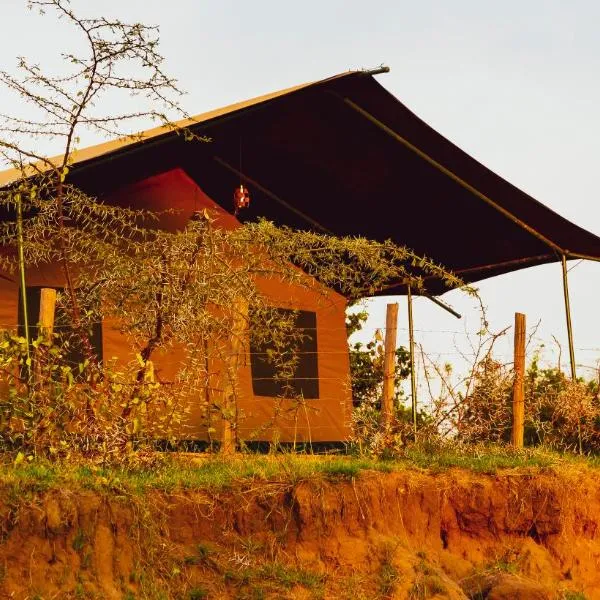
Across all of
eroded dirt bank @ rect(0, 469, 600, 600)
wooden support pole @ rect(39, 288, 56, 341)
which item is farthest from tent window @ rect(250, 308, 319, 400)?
eroded dirt bank @ rect(0, 469, 600, 600)

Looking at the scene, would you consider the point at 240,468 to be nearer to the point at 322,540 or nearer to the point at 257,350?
the point at 322,540

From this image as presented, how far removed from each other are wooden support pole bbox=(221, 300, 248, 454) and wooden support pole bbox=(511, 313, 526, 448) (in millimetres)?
2772

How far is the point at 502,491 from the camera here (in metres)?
7.52

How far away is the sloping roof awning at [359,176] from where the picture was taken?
32.4ft

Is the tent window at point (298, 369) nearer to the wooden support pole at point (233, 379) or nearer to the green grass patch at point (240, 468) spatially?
the wooden support pole at point (233, 379)

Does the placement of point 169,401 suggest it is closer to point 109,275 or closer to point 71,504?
point 109,275

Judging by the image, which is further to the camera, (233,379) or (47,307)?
(47,307)

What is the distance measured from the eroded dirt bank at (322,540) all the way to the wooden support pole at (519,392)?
6.14ft

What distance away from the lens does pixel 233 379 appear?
8.17 meters

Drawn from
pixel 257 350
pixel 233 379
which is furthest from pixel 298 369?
pixel 233 379

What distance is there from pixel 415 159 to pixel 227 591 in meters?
6.03

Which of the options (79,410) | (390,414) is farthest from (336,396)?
(79,410)

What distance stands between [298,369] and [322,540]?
536 cm

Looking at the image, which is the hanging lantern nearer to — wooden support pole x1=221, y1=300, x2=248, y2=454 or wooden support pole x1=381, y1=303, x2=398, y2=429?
wooden support pole x1=381, y1=303, x2=398, y2=429
